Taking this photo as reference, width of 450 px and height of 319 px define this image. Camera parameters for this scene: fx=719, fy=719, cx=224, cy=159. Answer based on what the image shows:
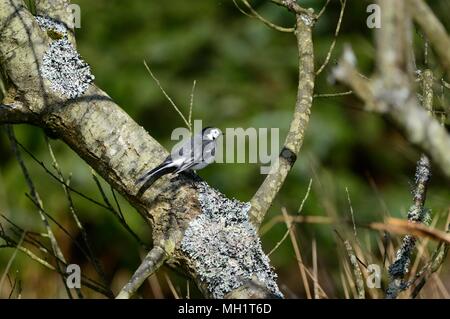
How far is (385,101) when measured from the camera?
0.79 m

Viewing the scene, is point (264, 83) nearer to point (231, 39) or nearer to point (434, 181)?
point (231, 39)

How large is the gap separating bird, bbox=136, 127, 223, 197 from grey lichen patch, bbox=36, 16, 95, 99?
0.27 meters

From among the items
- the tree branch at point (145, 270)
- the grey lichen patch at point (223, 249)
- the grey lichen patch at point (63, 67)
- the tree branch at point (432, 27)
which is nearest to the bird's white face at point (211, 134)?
the grey lichen patch at point (63, 67)

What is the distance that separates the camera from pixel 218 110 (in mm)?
4383

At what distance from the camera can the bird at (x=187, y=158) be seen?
1.59m

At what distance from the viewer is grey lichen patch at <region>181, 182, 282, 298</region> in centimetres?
146

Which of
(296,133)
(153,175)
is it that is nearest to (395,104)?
(153,175)

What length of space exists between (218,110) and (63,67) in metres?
2.70

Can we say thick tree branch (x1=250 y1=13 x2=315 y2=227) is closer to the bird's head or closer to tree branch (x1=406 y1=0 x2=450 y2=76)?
the bird's head

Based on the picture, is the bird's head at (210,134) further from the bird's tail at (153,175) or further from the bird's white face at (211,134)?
the bird's tail at (153,175)

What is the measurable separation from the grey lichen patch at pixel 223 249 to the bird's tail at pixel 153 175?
9cm

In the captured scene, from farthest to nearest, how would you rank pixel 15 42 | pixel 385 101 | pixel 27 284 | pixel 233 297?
pixel 27 284, pixel 15 42, pixel 233 297, pixel 385 101

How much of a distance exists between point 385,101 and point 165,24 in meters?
4.12
